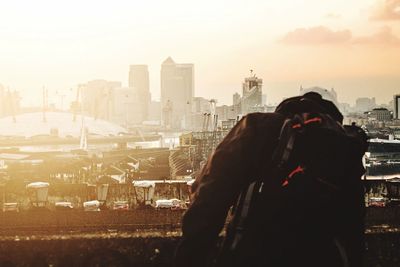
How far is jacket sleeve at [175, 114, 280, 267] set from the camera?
1.53m

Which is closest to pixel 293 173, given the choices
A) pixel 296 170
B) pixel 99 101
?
pixel 296 170

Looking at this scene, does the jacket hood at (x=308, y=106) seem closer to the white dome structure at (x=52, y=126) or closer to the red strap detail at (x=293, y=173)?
the red strap detail at (x=293, y=173)

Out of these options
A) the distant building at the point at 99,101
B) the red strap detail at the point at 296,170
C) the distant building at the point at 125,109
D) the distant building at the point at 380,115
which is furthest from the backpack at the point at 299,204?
the distant building at the point at 125,109

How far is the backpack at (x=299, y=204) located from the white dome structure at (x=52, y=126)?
103201 millimetres

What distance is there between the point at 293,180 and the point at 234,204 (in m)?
0.18

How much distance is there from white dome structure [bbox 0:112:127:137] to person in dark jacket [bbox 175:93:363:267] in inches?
4062

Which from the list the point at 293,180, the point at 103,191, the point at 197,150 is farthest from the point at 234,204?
the point at 197,150

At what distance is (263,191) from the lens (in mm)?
1548

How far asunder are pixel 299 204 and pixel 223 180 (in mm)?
217

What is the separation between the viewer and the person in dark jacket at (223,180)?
1.53 m

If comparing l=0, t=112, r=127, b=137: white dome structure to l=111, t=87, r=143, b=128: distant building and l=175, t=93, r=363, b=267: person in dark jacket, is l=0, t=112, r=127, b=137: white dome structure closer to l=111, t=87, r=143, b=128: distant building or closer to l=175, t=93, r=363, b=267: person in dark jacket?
l=111, t=87, r=143, b=128: distant building

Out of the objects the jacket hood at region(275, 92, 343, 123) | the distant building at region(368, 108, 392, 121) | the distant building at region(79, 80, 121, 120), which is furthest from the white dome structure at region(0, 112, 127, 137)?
the jacket hood at region(275, 92, 343, 123)

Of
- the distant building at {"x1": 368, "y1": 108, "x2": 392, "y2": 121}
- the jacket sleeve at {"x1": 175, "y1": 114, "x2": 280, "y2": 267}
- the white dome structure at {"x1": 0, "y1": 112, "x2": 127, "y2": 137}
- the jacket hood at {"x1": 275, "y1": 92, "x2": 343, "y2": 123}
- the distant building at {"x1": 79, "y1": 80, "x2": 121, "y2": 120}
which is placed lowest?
the white dome structure at {"x1": 0, "y1": 112, "x2": 127, "y2": 137}

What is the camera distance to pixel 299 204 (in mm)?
1543
